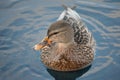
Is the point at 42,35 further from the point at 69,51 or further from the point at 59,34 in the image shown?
the point at 59,34

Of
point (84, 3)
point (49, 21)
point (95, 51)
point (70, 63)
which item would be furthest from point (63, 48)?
point (84, 3)

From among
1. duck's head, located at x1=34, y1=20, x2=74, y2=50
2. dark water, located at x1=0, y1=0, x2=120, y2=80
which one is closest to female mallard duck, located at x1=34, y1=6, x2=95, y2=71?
duck's head, located at x1=34, y1=20, x2=74, y2=50

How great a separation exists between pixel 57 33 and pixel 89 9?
6.02 ft

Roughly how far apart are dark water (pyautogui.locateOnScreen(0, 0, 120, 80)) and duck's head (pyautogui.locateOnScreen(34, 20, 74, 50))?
0.50 meters

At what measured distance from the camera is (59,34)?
5.20m

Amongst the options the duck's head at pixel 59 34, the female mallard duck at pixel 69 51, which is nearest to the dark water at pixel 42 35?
the female mallard duck at pixel 69 51

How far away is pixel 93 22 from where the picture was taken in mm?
6535

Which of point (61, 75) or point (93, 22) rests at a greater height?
point (93, 22)

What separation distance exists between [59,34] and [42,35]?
1.09 m

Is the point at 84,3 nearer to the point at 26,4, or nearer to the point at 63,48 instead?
the point at 26,4

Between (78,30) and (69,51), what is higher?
(78,30)

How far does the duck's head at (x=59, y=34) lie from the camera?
16.6 feet

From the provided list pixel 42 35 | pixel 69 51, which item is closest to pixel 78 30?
pixel 69 51

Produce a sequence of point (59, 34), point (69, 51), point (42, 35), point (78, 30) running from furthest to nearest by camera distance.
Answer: point (42, 35), point (78, 30), point (69, 51), point (59, 34)
